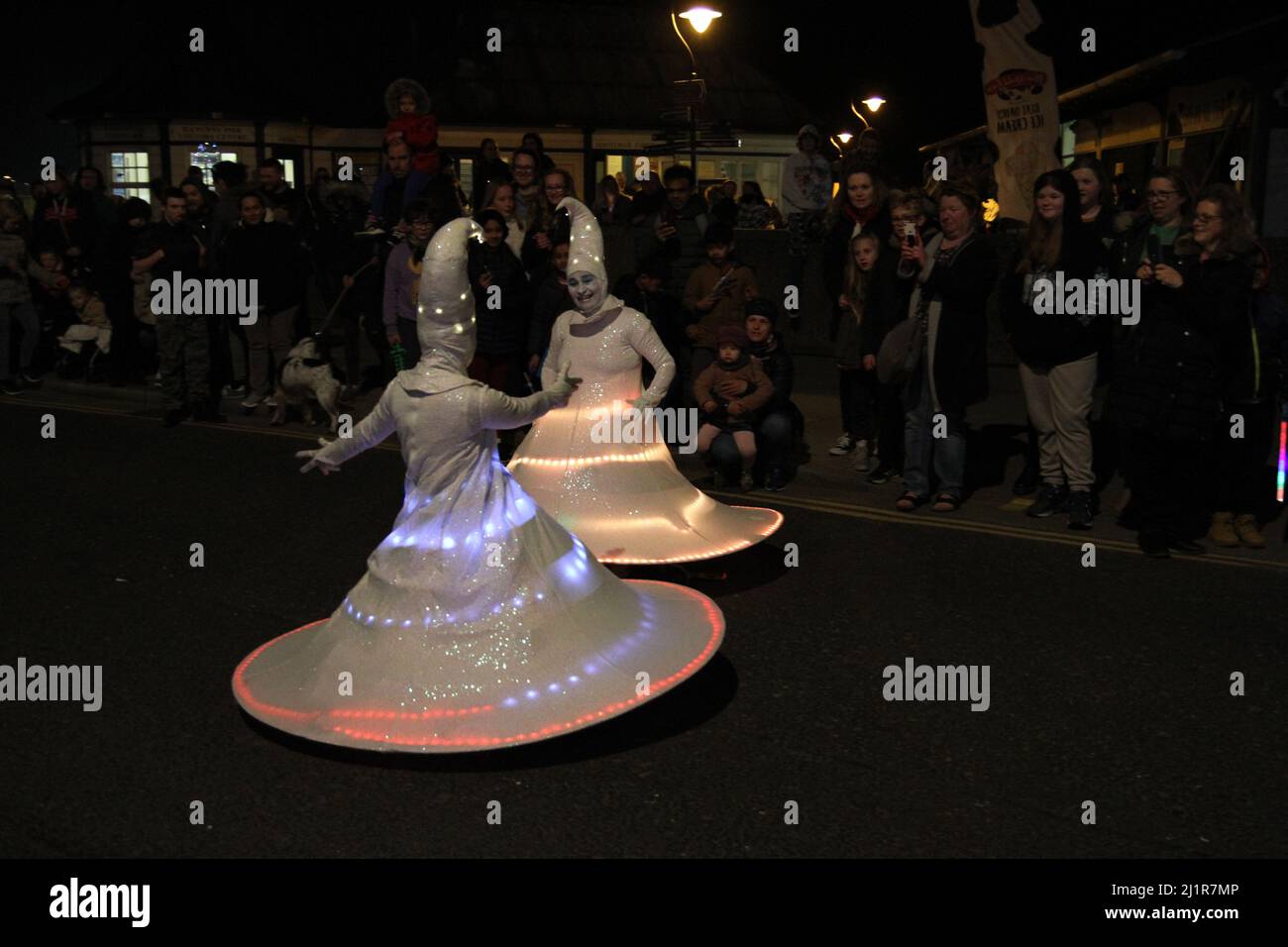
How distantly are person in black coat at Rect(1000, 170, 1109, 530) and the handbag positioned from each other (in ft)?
2.04

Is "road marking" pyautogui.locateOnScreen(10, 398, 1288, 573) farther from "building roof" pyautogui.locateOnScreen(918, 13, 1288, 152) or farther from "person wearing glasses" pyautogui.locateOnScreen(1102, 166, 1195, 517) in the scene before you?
"building roof" pyautogui.locateOnScreen(918, 13, 1288, 152)

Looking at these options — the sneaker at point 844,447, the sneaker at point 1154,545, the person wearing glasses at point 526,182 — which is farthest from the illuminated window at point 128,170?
the sneaker at point 1154,545

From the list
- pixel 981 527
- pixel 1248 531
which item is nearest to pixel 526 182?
pixel 981 527

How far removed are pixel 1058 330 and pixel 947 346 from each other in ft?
2.44

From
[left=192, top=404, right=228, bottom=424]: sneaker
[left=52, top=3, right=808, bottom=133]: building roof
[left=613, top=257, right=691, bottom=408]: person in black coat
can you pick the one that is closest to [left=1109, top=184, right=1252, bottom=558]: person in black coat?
[left=613, top=257, right=691, bottom=408]: person in black coat

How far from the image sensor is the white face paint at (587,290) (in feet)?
25.0

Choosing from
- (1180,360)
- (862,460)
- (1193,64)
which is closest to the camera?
(1180,360)

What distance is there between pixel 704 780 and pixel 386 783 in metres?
1.20

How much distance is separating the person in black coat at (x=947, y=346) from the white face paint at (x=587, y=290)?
2.40 m

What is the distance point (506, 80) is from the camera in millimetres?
31453

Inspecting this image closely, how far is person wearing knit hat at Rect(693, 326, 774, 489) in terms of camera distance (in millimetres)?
9766

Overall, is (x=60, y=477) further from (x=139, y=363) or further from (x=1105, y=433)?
(x=1105, y=433)

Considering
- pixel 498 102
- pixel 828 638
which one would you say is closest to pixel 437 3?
pixel 498 102

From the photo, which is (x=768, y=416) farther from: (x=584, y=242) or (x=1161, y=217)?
(x=1161, y=217)
